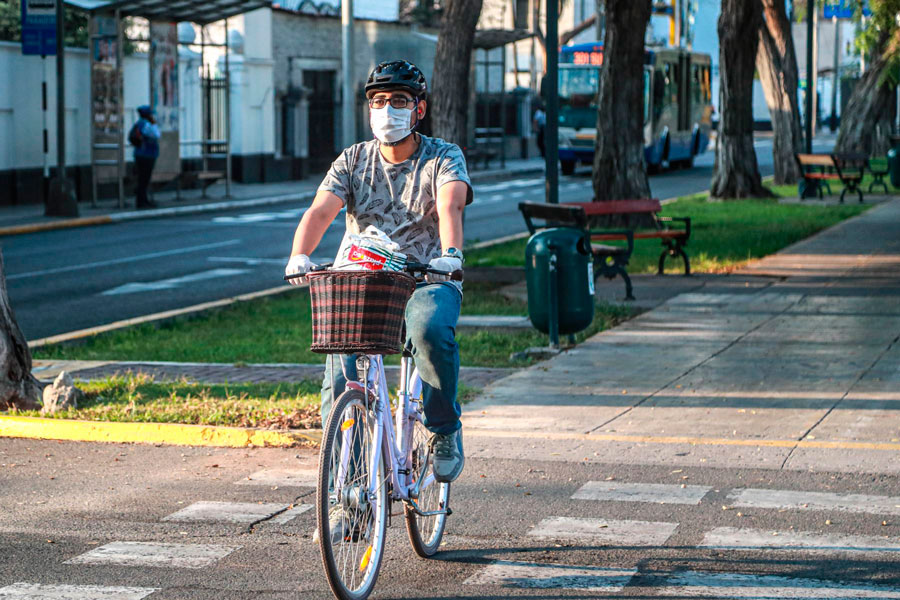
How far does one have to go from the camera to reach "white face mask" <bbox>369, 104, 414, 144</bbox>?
17.4ft

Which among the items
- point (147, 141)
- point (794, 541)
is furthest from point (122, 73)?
point (794, 541)

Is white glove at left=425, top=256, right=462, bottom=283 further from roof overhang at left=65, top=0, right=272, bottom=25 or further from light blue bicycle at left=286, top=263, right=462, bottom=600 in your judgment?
roof overhang at left=65, top=0, right=272, bottom=25

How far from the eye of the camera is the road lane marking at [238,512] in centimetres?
615

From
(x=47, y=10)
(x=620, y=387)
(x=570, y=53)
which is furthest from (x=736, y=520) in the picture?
(x=570, y=53)

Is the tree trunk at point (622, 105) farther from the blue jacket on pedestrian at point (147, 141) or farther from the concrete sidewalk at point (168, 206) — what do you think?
the blue jacket on pedestrian at point (147, 141)

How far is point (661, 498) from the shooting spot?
21.3 ft

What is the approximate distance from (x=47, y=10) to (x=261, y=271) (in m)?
9.64

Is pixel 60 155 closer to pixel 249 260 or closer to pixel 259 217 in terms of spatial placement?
pixel 259 217

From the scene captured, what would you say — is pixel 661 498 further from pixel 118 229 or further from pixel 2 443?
pixel 118 229

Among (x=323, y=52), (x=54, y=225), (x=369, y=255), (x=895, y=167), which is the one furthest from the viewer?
(x=323, y=52)

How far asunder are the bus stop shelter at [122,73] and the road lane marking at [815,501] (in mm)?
22283

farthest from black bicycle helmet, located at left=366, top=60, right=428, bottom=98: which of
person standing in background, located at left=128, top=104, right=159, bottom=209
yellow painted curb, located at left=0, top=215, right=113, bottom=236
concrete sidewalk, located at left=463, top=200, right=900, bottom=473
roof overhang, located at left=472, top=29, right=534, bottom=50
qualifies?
roof overhang, located at left=472, top=29, right=534, bottom=50

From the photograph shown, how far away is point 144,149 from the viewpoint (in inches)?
1095

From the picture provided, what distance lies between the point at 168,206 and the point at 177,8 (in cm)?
Answer: 395
